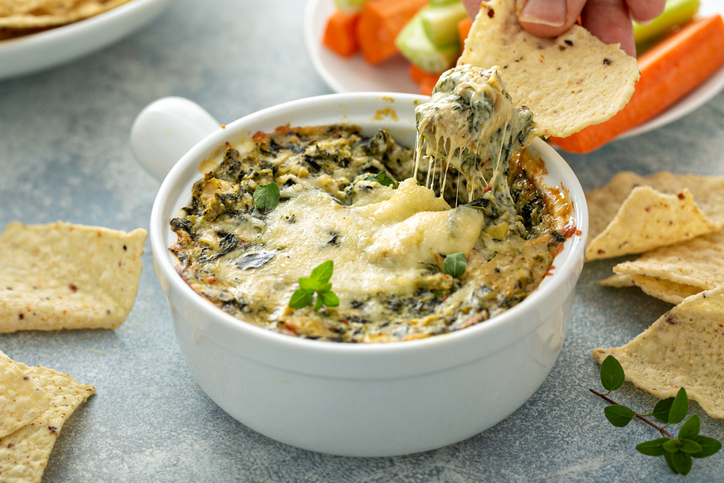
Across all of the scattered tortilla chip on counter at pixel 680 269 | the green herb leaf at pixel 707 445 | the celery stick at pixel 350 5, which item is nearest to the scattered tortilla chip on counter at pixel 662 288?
the scattered tortilla chip on counter at pixel 680 269

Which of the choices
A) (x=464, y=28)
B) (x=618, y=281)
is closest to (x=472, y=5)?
(x=464, y=28)

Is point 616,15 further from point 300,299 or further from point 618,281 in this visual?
point 300,299

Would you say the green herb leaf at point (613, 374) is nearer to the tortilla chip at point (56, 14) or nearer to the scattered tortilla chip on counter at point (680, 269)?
the scattered tortilla chip on counter at point (680, 269)

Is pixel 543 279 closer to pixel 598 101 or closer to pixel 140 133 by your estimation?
pixel 598 101

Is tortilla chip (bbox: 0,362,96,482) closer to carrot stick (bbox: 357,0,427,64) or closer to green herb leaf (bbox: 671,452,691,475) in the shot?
green herb leaf (bbox: 671,452,691,475)

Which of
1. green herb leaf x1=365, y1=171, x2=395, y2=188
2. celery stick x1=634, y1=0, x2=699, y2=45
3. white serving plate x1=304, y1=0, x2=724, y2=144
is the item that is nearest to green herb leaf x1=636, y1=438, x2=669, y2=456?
green herb leaf x1=365, y1=171, x2=395, y2=188
